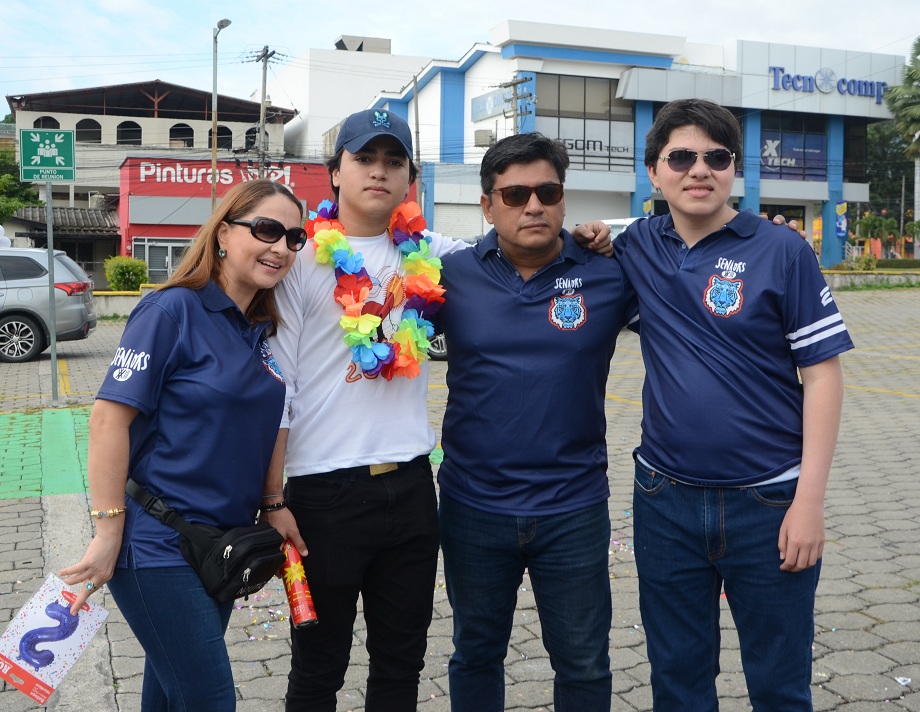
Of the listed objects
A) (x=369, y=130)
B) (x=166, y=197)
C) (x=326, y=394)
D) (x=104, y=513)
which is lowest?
(x=104, y=513)

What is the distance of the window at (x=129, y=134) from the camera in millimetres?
49469

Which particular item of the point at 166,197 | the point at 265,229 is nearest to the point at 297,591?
the point at 265,229

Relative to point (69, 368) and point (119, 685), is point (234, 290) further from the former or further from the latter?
point (69, 368)

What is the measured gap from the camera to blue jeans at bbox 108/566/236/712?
8.25 ft

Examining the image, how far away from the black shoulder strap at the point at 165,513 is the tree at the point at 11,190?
45066mm

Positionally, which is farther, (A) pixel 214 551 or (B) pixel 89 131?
(B) pixel 89 131

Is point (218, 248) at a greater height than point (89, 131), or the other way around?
point (89, 131)

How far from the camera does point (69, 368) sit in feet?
50.9

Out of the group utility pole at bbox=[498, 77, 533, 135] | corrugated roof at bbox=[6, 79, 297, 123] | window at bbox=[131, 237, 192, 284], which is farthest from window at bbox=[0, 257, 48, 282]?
corrugated roof at bbox=[6, 79, 297, 123]

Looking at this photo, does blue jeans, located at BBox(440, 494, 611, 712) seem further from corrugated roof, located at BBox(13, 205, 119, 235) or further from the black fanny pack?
corrugated roof, located at BBox(13, 205, 119, 235)

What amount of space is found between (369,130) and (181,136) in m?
50.8

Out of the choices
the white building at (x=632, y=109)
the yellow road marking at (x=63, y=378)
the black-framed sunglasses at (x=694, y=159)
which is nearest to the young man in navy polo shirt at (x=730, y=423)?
the black-framed sunglasses at (x=694, y=159)

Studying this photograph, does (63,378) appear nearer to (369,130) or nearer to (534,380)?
(369,130)

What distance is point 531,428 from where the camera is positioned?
2.98m
